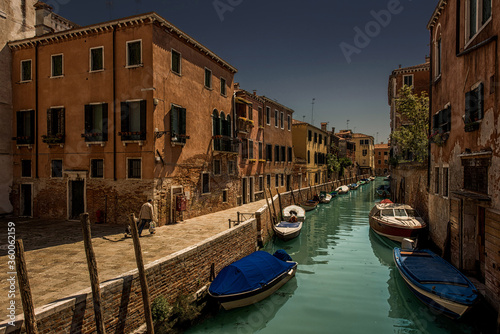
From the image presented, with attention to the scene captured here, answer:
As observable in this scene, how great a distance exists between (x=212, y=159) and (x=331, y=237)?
7.98 meters

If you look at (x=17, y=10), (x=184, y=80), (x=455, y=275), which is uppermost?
(x=17, y=10)

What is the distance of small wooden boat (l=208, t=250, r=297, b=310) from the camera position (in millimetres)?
8141

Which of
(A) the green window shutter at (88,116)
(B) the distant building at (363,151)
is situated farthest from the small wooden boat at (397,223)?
(B) the distant building at (363,151)

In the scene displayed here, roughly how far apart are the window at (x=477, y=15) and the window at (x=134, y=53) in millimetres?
11128

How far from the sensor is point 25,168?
1398cm

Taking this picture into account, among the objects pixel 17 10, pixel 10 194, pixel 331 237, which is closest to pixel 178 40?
pixel 17 10

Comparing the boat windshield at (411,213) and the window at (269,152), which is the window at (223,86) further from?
the boat windshield at (411,213)

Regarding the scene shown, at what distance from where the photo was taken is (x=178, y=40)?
43.9 ft

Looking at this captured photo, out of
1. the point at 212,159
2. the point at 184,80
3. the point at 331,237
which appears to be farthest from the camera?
the point at 331,237

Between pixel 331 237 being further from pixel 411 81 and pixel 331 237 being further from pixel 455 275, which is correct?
pixel 411 81

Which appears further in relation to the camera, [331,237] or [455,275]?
[331,237]

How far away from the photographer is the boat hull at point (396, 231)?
13.8 m

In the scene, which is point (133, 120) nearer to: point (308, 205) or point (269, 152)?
point (269, 152)

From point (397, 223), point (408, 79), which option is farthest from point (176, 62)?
point (408, 79)
